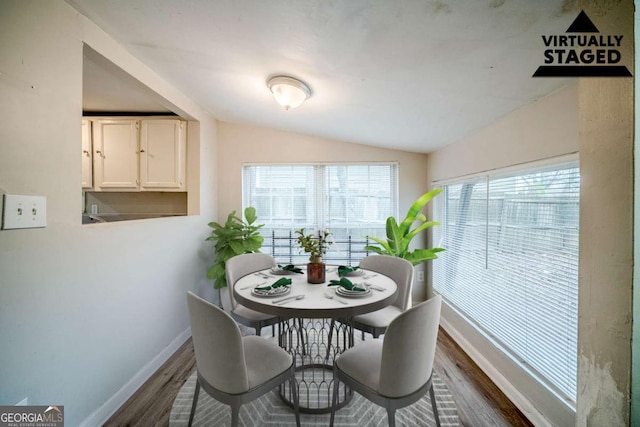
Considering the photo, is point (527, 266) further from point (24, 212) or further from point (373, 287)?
point (24, 212)

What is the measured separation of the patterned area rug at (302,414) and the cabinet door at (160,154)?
2.05 m

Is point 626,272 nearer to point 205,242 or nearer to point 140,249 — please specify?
point 140,249

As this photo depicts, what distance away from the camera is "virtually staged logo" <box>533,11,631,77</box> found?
0.80 meters

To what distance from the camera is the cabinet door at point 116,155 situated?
2678mm

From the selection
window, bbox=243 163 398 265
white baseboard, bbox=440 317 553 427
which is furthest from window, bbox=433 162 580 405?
window, bbox=243 163 398 265

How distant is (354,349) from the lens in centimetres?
145

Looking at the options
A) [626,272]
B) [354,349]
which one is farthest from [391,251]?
[626,272]

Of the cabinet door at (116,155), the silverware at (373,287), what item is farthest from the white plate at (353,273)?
the cabinet door at (116,155)

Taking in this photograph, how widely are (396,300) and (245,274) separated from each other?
1.33 meters

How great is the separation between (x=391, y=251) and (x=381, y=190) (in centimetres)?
93

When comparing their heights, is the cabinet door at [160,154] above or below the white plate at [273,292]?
above

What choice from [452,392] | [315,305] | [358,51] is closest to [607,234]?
[315,305]

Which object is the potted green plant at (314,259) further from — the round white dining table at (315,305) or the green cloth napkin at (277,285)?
the green cloth napkin at (277,285)

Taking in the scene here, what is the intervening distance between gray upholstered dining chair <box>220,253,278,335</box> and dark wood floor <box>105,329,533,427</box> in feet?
2.14
